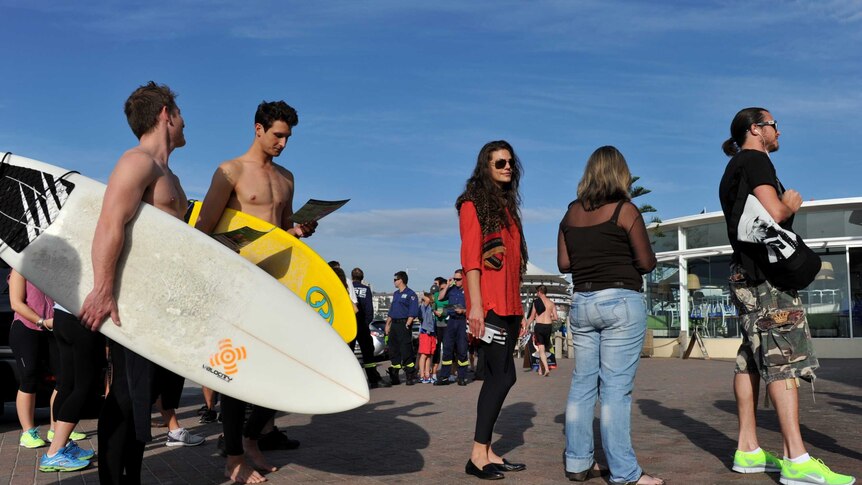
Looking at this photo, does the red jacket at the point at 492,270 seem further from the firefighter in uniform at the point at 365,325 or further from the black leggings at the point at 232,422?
the firefighter in uniform at the point at 365,325

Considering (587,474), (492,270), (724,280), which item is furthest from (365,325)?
(724,280)

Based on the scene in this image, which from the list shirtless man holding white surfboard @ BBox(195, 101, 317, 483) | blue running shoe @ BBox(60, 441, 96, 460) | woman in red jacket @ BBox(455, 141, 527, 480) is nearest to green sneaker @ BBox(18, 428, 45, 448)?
blue running shoe @ BBox(60, 441, 96, 460)

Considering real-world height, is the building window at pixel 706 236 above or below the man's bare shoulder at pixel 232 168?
above

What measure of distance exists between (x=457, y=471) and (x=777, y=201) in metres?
2.49

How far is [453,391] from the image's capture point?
1255cm

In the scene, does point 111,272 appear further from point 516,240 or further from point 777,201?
point 777,201

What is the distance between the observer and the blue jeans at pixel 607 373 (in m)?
4.66

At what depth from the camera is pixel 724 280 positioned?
930 inches

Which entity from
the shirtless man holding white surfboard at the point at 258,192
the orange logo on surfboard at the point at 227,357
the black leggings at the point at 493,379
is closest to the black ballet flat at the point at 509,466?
the black leggings at the point at 493,379

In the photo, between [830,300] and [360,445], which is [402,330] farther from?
[830,300]

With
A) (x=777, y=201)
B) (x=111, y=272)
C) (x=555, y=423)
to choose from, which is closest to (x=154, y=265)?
(x=111, y=272)

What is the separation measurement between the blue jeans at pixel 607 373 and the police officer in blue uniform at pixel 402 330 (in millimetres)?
9912

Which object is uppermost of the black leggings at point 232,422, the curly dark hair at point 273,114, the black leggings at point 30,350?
the curly dark hair at point 273,114

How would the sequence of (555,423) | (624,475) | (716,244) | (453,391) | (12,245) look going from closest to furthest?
1. (12,245)
2. (624,475)
3. (555,423)
4. (453,391)
5. (716,244)
